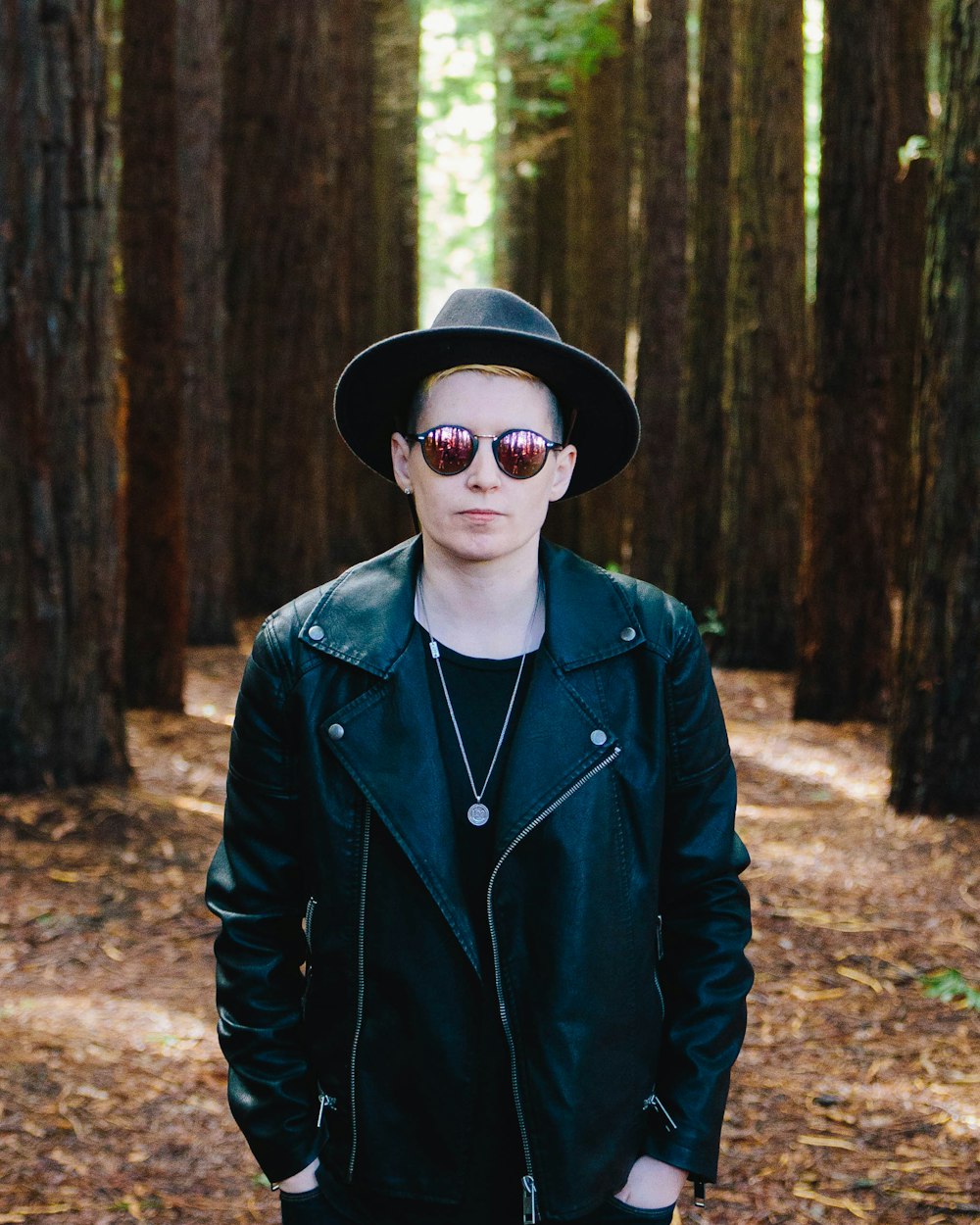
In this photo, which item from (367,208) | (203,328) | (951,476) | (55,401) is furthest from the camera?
(367,208)

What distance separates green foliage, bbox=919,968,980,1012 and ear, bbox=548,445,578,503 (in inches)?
137

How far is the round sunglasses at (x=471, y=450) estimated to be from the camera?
7.58 feet

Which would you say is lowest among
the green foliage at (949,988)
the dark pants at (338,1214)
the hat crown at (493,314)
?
the green foliage at (949,988)

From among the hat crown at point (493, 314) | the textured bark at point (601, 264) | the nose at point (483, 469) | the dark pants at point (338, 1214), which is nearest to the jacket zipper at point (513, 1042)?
the dark pants at point (338, 1214)

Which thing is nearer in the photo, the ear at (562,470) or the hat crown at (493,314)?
the hat crown at (493,314)

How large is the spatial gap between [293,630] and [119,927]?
3.56 m

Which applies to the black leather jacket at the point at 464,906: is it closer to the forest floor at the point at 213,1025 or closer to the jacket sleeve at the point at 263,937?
the jacket sleeve at the point at 263,937

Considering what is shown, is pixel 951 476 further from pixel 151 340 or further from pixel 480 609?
pixel 480 609

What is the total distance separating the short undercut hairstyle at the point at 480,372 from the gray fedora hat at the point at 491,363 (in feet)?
0.04

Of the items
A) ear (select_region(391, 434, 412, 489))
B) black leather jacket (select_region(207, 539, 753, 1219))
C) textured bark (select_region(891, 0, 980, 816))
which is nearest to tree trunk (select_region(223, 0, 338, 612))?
textured bark (select_region(891, 0, 980, 816))

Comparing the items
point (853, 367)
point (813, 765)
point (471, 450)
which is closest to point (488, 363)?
point (471, 450)

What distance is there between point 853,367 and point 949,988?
5.04 meters

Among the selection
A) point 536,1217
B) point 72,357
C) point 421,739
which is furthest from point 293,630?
point 72,357

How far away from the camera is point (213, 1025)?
479 cm
